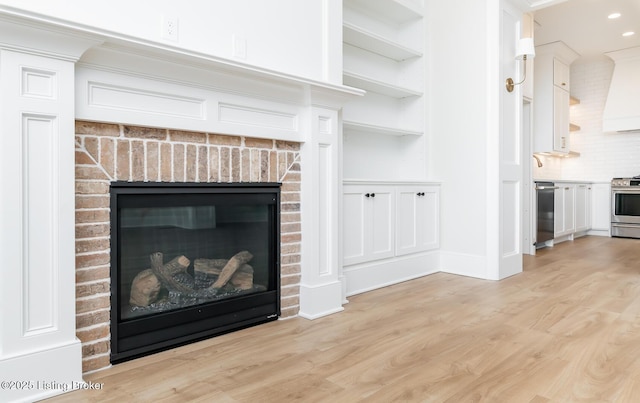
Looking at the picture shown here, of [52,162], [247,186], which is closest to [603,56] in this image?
[247,186]

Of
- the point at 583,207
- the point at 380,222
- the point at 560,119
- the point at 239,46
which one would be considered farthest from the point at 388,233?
the point at 583,207

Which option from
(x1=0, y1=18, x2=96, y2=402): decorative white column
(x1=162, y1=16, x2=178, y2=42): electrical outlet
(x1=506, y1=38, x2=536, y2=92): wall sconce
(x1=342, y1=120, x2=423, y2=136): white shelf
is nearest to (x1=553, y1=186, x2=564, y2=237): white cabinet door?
(x1=506, y1=38, x2=536, y2=92): wall sconce

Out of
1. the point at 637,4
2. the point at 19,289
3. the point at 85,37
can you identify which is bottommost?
the point at 19,289

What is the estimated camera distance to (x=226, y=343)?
2.09 meters

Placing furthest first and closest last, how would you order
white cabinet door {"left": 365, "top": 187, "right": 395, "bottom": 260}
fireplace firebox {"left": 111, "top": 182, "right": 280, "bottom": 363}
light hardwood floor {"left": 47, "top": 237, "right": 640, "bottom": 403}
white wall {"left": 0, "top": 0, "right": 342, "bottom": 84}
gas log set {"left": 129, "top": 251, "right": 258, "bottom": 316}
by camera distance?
white cabinet door {"left": 365, "top": 187, "right": 395, "bottom": 260}, gas log set {"left": 129, "top": 251, "right": 258, "bottom": 316}, fireplace firebox {"left": 111, "top": 182, "right": 280, "bottom": 363}, white wall {"left": 0, "top": 0, "right": 342, "bottom": 84}, light hardwood floor {"left": 47, "top": 237, "right": 640, "bottom": 403}

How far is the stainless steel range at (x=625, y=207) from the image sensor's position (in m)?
5.98

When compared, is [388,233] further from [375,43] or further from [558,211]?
[558,211]

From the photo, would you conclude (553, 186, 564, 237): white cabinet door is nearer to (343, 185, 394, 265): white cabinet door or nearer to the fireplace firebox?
(343, 185, 394, 265): white cabinet door

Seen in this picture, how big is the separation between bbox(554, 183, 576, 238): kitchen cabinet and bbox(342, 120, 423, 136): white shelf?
106 inches

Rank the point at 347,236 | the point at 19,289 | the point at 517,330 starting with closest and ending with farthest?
the point at 19,289, the point at 517,330, the point at 347,236

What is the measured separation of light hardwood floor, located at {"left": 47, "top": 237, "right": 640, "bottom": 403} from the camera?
1.59 m

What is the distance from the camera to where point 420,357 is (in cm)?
193

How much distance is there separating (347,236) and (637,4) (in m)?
4.35

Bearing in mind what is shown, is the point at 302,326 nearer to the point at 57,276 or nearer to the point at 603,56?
the point at 57,276
